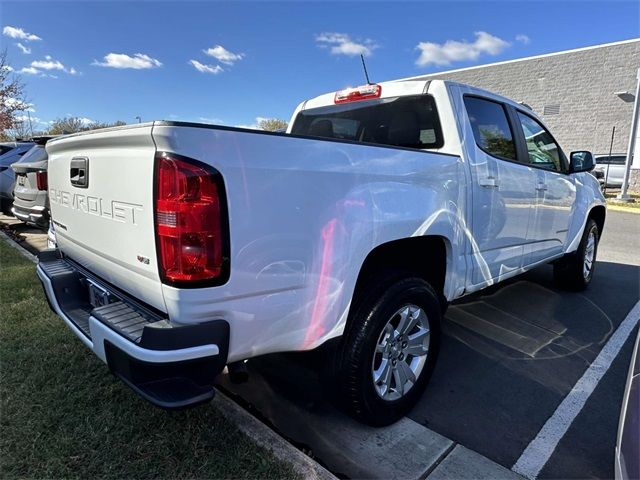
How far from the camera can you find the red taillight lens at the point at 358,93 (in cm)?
336

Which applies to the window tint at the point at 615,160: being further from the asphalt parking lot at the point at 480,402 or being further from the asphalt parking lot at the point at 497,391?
the asphalt parking lot at the point at 480,402

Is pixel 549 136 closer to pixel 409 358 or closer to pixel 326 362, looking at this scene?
pixel 409 358

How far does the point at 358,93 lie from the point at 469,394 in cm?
241

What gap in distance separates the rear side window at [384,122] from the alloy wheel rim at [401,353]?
3.96 ft

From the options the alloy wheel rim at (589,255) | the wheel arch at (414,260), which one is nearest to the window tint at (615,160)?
the alloy wheel rim at (589,255)

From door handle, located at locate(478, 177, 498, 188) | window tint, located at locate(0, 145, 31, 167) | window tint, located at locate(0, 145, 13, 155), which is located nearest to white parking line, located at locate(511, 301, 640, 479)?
door handle, located at locate(478, 177, 498, 188)

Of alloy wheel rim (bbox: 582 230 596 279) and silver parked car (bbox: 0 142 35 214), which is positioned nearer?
alloy wheel rim (bbox: 582 230 596 279)

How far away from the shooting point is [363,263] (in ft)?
7.49

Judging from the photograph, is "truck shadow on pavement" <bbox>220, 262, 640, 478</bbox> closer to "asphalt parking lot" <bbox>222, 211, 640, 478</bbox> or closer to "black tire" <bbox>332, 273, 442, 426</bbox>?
"asphalt parking lot" <bbox>222, 211, 640, 478</bbox>

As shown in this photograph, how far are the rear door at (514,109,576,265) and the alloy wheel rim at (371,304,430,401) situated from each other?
1.73 meters

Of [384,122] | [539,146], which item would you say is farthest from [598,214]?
[384,122]

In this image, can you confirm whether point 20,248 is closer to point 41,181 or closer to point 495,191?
point 41,181

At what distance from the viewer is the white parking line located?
2340 mm

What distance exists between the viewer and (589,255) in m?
5.50
